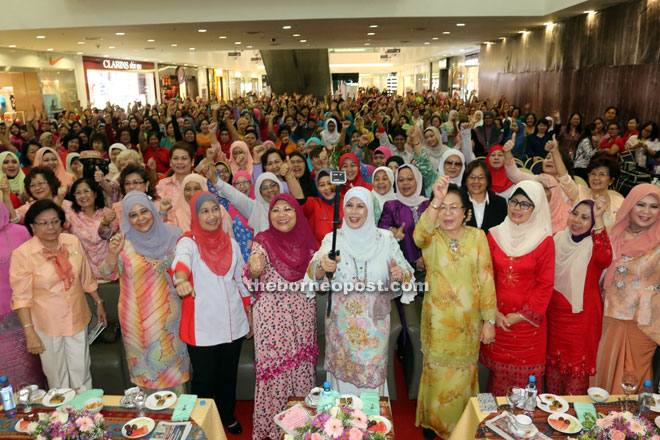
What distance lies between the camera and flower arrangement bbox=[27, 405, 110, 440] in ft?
Answer: 6.60

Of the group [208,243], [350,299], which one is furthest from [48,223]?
[350,299]

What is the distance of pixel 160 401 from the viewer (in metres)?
2.38

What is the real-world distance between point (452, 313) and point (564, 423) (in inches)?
29.1

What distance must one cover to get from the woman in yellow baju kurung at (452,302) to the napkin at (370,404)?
0.48 m

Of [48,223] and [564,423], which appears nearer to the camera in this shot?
[564,423]

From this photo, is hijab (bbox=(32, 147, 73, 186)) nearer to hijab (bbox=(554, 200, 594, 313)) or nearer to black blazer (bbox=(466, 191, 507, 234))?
black blazer (bbox=(466, 191, 507, 234))

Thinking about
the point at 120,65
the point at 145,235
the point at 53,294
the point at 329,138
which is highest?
the point at 120,65

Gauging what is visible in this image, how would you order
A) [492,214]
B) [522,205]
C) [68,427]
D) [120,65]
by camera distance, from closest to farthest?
[68,427] < [522,205] < [492,214] < [120,65]

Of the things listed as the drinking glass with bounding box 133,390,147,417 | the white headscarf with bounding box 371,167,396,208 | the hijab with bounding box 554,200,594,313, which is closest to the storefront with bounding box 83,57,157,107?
the white headscarf with bounding box 371,167,396,208

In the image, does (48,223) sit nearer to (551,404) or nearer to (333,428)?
(333,428)

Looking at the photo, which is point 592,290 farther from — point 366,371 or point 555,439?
point 366,371

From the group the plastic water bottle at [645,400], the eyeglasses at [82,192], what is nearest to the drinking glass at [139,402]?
the eyeglasses at [82,192]

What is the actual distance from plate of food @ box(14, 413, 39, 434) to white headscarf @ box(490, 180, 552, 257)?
251 cm

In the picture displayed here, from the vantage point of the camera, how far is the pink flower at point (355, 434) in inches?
72.8
